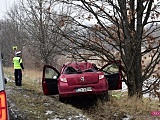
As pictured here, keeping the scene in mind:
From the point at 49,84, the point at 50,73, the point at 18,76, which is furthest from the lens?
the point at 18,76

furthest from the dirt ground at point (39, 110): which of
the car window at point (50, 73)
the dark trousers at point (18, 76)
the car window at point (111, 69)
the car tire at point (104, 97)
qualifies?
the dark trousers at point (18, 76)

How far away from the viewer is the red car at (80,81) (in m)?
9.42

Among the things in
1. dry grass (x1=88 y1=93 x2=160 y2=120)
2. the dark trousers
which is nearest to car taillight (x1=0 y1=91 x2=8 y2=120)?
dry grass (x1=88 y1=93 x2=160 y2=120)

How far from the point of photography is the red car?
9.42 m

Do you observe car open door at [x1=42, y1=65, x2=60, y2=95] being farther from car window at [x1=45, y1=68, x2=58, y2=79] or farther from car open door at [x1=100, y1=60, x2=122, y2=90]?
car open door at [x1=100, y1=60, x2=122, y2=90]

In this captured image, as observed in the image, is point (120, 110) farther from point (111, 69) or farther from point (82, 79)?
point (111, 69)

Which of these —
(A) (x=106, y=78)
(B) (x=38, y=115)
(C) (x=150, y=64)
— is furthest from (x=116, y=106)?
(C) (x=150, y=64)

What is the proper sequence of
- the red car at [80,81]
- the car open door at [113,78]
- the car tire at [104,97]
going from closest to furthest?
the red car at [80,81] → the car tire at [104,97] → the car open door at [113,78]

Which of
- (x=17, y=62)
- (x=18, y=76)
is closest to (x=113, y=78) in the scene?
(x=17, y=62)

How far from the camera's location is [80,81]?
9.45 metres

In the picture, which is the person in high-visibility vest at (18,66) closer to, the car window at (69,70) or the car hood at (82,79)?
the car window at (69,70)

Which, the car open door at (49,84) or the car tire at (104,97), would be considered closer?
the car tire at (104,97)

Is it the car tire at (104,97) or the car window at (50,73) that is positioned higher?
the car window at (50,73)

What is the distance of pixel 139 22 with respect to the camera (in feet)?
40.4
